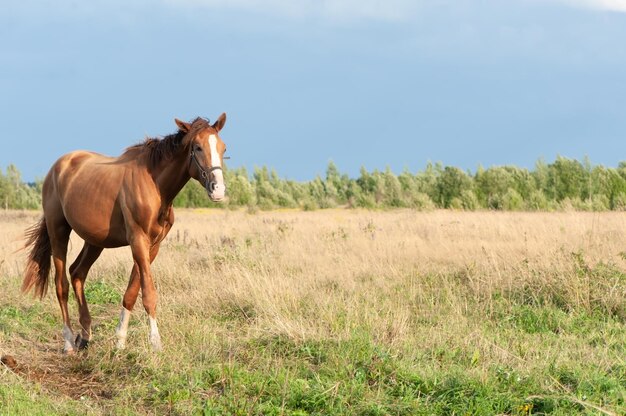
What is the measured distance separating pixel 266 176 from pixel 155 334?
43.7m

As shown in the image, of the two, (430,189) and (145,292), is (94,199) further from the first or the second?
(430,189)

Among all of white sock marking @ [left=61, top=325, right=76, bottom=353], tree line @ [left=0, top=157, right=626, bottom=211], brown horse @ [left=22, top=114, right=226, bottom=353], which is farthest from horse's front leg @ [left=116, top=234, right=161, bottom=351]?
tree line @ [left=0, top=157, right=626, bottom=211]

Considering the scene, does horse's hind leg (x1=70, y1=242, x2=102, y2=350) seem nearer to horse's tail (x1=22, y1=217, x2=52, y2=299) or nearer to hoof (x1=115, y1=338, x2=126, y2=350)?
horse's tail (x1=22, y1=217, x2=52, y2=299)

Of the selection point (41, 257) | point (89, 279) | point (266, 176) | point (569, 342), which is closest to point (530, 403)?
point (569, 342)

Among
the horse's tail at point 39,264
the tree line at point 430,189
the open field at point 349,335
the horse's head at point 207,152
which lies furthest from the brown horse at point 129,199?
the tree line at point 430,189

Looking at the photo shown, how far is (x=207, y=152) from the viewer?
6117 mm

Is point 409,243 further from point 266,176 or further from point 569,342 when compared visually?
point 266,176

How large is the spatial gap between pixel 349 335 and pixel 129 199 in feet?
8.57

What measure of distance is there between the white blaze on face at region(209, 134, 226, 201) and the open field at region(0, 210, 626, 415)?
1383 millimetres

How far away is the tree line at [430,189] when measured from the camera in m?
30.5

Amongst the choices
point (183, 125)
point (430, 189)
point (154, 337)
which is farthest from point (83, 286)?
point (430, 189)

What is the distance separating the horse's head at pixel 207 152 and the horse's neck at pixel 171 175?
149mm

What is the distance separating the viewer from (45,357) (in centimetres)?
672

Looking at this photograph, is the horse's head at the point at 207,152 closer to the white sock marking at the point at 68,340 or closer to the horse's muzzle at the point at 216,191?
the horse's muzzle at the point at 216,191
